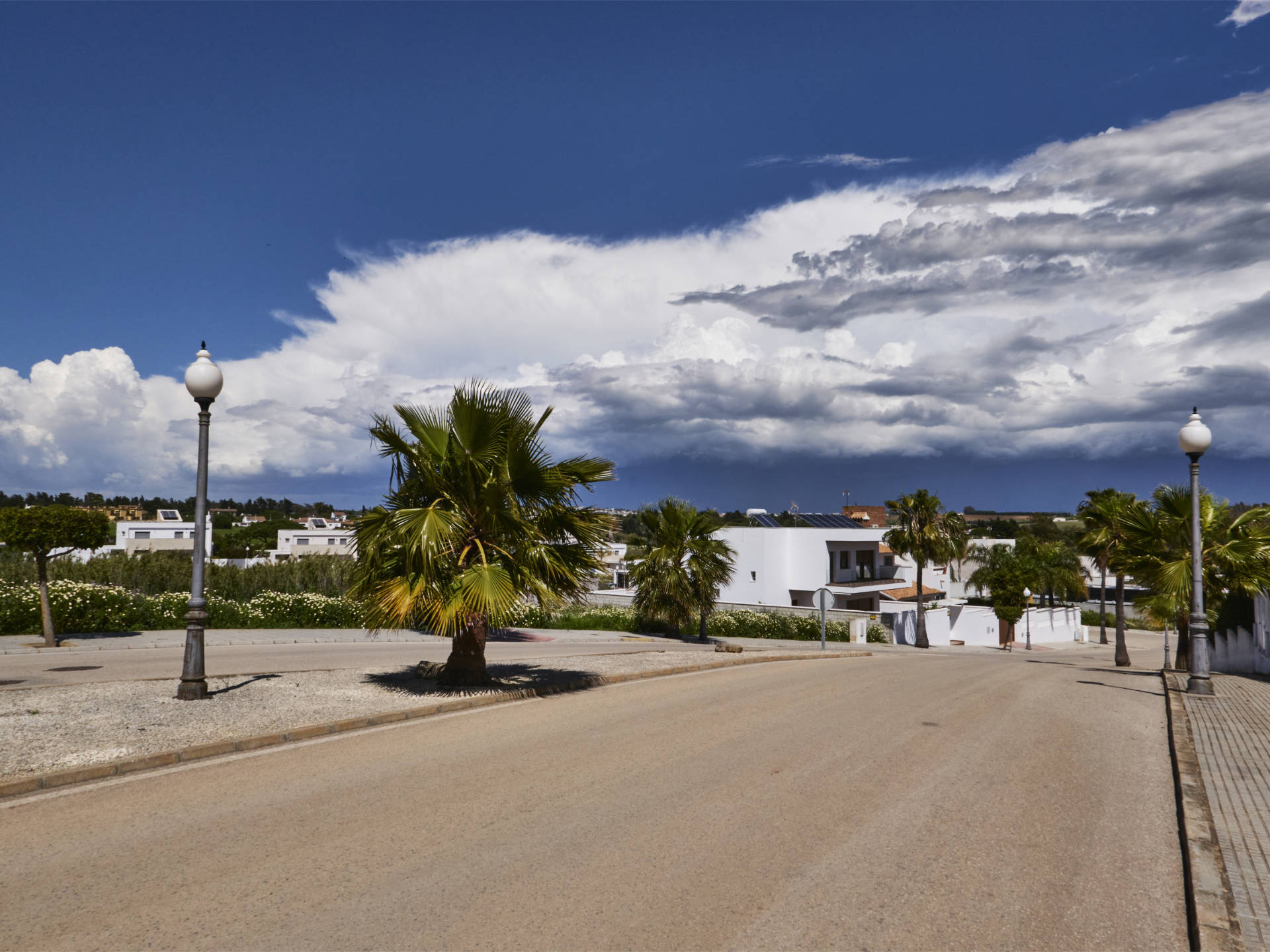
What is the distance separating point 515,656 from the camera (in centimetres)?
2047

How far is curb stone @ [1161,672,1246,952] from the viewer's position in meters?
4.69

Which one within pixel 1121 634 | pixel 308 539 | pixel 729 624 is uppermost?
pixel 308 539

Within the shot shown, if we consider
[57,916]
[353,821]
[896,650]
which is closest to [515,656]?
[353,821]

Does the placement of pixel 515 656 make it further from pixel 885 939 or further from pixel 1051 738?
pixel 885 939

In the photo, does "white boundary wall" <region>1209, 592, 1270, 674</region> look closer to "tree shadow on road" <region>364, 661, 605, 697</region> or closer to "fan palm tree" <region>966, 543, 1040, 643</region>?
"tree shadow on road" <region>364, 661, 605, 697</region>

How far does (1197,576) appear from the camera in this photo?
14.0 metres

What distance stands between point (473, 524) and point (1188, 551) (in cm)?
1488

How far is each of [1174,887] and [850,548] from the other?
49.3m

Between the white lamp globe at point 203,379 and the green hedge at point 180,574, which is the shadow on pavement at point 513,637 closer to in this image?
the green hedge at point 180,574

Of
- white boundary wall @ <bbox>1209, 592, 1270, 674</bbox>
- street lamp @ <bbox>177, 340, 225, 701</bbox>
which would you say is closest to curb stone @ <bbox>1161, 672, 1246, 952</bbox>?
street lamp @ <bbox>177, 340, 225, 701</bbox>

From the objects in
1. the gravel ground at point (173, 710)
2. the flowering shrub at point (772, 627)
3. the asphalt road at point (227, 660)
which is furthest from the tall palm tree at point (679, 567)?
the gravel ground at point (173, 710)

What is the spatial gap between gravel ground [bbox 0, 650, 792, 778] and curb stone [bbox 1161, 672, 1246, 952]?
8409 millimetres

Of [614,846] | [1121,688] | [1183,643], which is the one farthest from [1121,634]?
[614,846]

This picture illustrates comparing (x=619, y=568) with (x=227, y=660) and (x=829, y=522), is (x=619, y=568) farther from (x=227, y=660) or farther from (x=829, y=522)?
(x=227, y=660)
